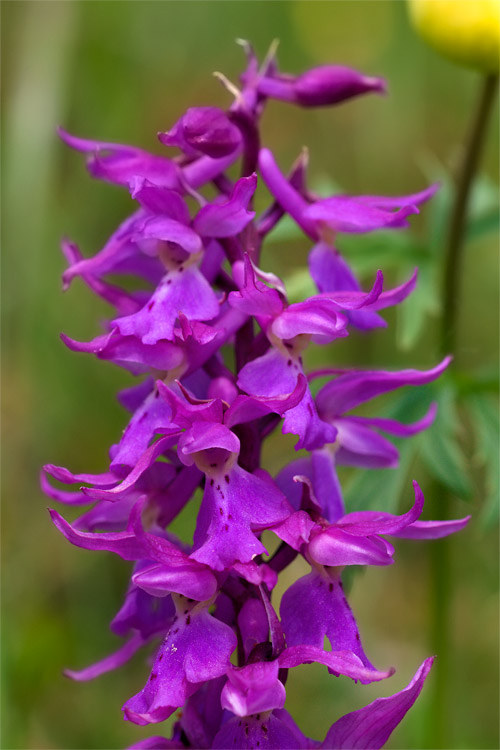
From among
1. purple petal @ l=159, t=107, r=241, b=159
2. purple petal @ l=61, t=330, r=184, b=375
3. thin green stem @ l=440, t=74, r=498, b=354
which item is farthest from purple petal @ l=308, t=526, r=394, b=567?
thin green stem @ l=440, t=74, r=498, b=354

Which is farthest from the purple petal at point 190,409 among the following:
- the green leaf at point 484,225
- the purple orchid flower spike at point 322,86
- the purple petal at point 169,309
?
the green leaf at point 484,225

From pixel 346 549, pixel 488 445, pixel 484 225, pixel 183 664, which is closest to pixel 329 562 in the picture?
pixel 346 549

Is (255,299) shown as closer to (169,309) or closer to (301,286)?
(169,309)

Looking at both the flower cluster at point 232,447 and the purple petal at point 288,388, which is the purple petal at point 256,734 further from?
the purple petal at point 288,388

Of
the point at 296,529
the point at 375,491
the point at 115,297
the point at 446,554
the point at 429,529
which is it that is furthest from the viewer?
the point at 446,554

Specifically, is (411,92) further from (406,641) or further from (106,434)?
(406,641)

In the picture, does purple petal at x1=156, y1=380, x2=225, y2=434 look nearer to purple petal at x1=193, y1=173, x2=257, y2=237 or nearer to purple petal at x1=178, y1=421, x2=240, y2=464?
purple petal at x1=178, y1=421, x2=240, y2=464
